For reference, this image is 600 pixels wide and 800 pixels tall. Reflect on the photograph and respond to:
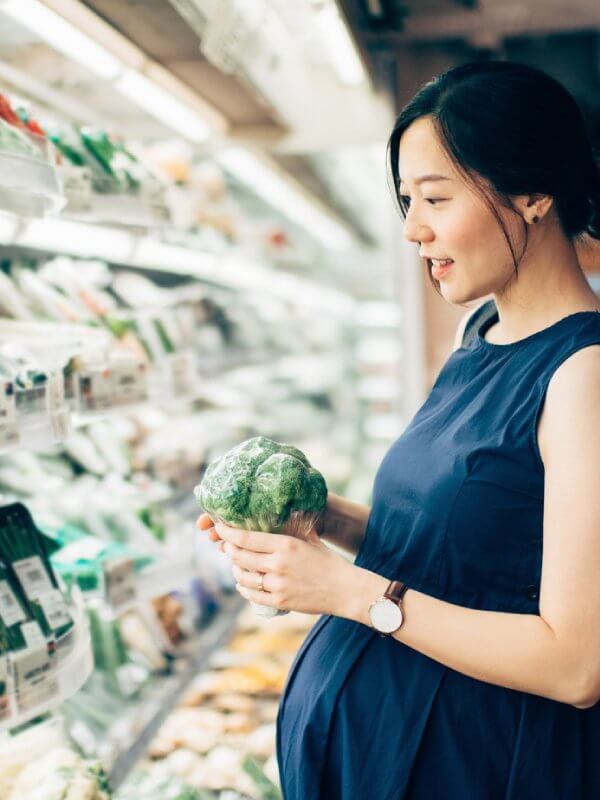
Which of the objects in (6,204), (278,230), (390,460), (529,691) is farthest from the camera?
(278,230)

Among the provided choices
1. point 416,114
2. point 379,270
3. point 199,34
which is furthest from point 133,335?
point 379,270

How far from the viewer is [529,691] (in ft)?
3.57

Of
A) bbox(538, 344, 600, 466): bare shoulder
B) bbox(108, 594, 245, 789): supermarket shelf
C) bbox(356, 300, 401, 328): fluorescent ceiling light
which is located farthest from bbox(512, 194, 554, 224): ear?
bbox(356, 300, 401, 328): fluorescent ceiling light

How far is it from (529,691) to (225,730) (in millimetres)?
1636

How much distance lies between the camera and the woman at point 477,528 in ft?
3.75

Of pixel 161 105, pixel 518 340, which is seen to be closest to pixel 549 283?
pixel 518 340

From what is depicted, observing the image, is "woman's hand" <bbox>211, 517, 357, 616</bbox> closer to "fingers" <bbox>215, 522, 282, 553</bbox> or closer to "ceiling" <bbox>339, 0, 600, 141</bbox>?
"fingers" <bbox>215, 522, 282, 553</bbox>

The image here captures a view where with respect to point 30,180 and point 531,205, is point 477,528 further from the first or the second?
point 30,180

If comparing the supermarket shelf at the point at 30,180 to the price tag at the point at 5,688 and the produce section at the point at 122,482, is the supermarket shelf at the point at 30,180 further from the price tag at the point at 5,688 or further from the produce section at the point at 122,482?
the price tag at the point at 5,688

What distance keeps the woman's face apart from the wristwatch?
0.47 meters

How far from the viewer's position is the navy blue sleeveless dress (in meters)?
1.17

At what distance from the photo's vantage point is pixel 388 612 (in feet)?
3.76

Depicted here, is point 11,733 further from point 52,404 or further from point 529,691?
point 529,691

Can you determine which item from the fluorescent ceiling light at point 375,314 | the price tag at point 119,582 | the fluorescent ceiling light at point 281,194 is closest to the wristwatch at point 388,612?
the price tag at point 119,582
